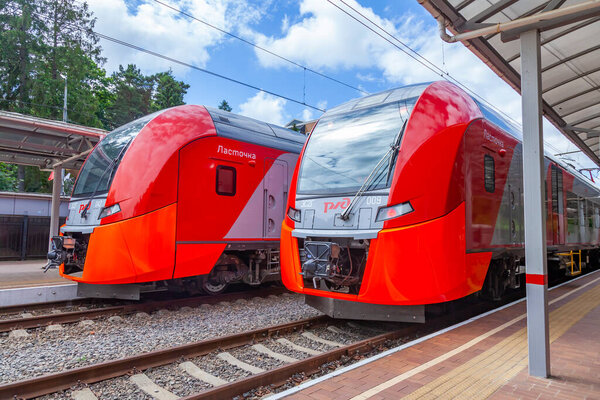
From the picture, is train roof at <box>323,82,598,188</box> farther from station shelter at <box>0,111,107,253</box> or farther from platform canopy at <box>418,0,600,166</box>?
station shelter at <box>0,111,107,253</box>

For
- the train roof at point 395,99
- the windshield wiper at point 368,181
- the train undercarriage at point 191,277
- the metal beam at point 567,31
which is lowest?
the train undercarriage at point 191,277

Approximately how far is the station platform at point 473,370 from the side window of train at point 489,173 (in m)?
2.00

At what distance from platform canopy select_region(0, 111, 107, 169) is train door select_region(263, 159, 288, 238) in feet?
15.6

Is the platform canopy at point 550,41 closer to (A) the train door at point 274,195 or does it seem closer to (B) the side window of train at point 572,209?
(B) the side window of train at point 572,209

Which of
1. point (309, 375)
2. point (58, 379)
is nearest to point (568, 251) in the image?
point (309, 375)

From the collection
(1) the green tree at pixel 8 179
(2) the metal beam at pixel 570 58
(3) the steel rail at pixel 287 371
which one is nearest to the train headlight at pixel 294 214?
(3) the steel rail at pixel 287 371

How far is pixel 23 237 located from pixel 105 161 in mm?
10732

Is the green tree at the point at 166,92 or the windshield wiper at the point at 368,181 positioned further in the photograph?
the green tree at the point at 166,92

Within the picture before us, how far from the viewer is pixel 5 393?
12.1 feet

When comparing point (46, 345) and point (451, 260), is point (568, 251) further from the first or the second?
point (46, 345)

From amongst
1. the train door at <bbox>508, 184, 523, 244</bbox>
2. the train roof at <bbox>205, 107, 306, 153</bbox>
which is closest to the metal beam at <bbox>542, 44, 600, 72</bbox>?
the train door at <bbox>508, 184, 523, 244</bbox>

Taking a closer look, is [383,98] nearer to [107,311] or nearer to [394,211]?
[394,211]

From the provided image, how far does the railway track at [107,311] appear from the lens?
6.17m

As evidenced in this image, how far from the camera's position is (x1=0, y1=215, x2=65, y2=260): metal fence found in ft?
50.5
